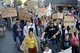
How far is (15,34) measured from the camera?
15.4 metres

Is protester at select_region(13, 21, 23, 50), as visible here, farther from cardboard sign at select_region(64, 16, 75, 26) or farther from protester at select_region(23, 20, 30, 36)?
cardboard sign at select_region(64, 16, 75, 26)

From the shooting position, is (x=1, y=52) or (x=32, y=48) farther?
(x=1, y=52)

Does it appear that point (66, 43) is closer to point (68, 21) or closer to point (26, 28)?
point (68, 21)

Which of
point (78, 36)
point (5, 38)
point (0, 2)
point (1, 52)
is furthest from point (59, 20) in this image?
point (0, 2)

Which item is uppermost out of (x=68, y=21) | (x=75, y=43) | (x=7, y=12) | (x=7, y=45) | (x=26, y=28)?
(x=7, y=12)

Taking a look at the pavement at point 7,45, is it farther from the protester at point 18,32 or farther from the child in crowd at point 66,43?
the child in crowd at point 66,43

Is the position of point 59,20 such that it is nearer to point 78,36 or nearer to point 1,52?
point 78,36

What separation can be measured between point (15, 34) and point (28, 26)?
2.86 feet

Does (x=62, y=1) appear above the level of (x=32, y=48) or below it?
below

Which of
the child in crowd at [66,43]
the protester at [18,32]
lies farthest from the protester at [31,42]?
the protester at [18,32]

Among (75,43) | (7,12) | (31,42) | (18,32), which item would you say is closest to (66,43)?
(75,43)

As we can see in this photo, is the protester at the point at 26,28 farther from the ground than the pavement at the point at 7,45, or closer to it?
farther from the ground

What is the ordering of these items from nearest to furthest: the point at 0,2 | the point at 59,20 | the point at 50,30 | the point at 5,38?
the point at 50,30 → the point at 59,20 → the point at 5,38 → the point at 0,2

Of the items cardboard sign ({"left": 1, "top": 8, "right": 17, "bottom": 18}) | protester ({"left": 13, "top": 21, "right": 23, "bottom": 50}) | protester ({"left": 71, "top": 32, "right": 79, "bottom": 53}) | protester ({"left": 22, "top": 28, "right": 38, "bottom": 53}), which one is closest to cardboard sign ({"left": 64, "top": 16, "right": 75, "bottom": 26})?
protester ({"left": 71, "top": 32, "right": 79, "bottom": 53})
